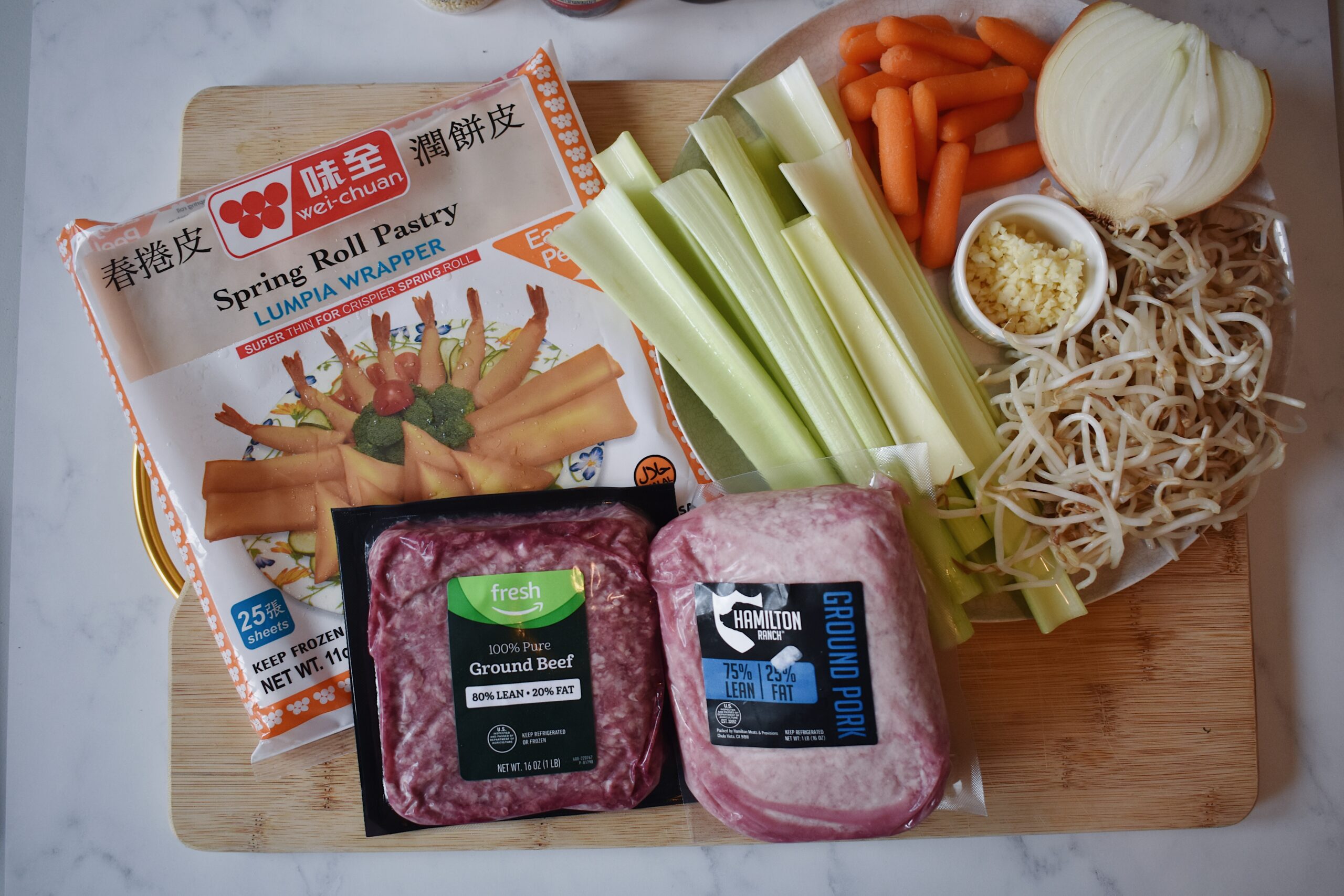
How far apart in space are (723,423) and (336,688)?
2.55 feet

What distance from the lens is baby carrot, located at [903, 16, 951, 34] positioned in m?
1.33

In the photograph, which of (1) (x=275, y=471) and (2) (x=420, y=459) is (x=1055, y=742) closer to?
(2) (x=420, y=459)

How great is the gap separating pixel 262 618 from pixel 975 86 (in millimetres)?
1456

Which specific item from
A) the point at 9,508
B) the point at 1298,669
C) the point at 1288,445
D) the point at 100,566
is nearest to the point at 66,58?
the point at 9,508

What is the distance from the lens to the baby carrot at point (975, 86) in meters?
1.29

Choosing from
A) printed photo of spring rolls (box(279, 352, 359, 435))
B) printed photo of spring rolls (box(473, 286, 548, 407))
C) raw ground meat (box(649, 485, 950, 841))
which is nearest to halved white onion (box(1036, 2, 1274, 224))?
raw ground meat (box(649, 485, 950, 841))

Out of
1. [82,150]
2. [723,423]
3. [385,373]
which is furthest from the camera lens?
[82,150]

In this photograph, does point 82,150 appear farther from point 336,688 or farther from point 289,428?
point 336,688

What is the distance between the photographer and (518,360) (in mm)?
1401

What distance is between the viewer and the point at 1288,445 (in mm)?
1452

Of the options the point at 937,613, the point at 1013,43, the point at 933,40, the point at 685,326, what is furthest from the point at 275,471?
the point at 1013,43

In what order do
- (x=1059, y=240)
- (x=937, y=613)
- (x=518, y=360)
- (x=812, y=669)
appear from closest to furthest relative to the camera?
(x=812, y=669), (x=937, y=613), (x=1059, y=240), (x=518, y=360)

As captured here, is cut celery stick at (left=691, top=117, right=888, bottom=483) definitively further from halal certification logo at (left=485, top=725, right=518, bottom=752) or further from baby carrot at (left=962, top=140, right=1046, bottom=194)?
halal certification logo at (left=485, top=725, right=518, bottom=752)

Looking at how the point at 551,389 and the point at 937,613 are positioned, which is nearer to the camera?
the point at 937,613
